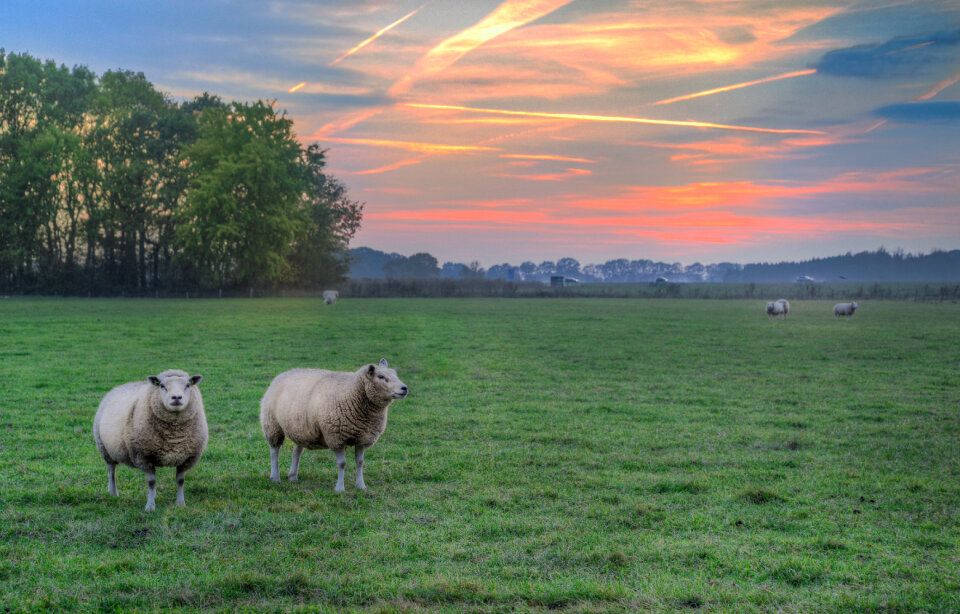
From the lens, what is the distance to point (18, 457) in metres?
10.4

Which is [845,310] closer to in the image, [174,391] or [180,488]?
[180,488]

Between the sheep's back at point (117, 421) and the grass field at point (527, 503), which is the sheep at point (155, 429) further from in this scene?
the grass field at point (527, 503)

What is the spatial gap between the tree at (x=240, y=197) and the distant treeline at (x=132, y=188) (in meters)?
0.14

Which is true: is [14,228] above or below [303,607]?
above

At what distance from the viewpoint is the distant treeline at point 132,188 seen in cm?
6619

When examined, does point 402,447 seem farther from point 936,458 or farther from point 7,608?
point 936,458

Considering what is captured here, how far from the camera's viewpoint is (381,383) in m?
8.56

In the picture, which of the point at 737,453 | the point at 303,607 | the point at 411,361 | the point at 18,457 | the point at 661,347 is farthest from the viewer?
the point at 661,347

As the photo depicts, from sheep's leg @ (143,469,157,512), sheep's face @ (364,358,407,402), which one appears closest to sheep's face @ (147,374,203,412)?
sheep's leg @ (143,469,157,512)

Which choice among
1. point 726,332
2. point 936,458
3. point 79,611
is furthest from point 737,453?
point 726,332

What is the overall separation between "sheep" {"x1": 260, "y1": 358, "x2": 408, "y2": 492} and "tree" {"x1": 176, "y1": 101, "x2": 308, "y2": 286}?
60165 millimetres

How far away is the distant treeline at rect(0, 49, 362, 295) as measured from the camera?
6619 cm

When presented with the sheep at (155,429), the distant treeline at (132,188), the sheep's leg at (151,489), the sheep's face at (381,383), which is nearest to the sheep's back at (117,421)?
the sheep at (155,429)

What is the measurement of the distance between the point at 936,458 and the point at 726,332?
23.8m
